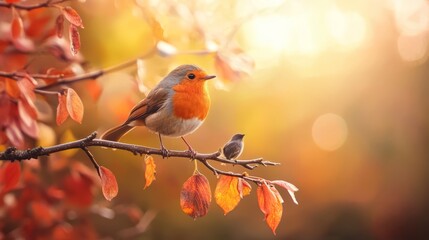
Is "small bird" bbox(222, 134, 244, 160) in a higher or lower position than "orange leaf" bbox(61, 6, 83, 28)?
lower

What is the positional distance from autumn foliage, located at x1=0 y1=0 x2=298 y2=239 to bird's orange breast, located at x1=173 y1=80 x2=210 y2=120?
6.2 inches

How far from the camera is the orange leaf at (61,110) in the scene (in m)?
1.55

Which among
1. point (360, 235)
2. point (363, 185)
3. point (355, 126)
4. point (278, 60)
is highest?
point (278, 60)

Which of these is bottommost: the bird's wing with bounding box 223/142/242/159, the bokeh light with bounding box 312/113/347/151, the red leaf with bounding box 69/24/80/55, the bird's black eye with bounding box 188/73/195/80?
the bokeh light with bounding box 312/113/347/151

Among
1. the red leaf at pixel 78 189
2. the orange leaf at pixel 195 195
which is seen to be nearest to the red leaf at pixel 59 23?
the orange leaf at pixel 195 195

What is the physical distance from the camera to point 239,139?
149cm

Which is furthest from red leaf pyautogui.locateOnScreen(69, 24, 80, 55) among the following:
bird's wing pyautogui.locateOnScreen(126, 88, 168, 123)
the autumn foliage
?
bird's wing pyautogui.locateOnScreen(126, 88, 168, 123)

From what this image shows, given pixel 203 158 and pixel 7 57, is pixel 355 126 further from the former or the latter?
pixel 203 158

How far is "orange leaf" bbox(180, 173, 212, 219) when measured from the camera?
63.2 inches

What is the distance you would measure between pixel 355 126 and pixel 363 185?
2.41 ft

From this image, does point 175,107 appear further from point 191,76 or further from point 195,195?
→ point 195,195

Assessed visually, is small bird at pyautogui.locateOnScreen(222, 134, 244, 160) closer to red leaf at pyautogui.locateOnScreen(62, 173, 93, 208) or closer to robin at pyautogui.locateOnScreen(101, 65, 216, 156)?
robin at pyautogui.locateOnScreen(101, 65, 216, 156)

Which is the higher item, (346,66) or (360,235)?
(346,66)

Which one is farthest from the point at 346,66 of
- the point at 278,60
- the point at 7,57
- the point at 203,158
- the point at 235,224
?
the point at 203,158
